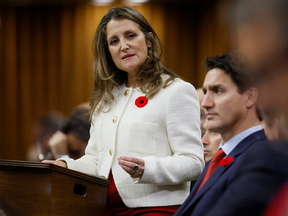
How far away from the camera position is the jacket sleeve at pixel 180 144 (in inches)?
55.4

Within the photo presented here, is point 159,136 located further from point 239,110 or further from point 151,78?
point 239,110

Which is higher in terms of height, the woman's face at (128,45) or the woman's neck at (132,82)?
the woman's face at (128,45)

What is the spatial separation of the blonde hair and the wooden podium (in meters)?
0.56

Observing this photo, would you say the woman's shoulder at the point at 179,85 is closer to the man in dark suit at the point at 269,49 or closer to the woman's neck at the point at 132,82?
the woman's neck at the point at 132,82

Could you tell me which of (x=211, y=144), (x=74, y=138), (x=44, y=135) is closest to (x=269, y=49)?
(x=211, y=144)

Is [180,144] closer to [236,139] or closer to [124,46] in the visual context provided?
[236,139]

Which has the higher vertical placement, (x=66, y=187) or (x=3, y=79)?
(x=66, y=187)

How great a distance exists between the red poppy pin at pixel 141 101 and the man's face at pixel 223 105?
369mm

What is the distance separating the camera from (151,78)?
67.0 inches

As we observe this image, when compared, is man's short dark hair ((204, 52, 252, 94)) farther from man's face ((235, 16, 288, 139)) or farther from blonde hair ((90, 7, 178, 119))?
man's face ((235, 16, 288, 139))

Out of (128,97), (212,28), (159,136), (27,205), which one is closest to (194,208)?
(159,136)

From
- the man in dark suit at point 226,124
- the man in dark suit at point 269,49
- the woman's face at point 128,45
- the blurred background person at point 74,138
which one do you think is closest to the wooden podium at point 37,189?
the man in dark suit at point 226,124

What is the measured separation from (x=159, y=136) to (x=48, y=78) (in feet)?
13.8

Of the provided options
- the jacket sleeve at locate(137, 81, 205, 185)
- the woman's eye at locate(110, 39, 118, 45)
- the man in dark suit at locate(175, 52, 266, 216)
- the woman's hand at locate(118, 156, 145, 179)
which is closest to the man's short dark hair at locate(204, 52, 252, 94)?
the man in dark suit at locate(175, 52, 266, 216)
